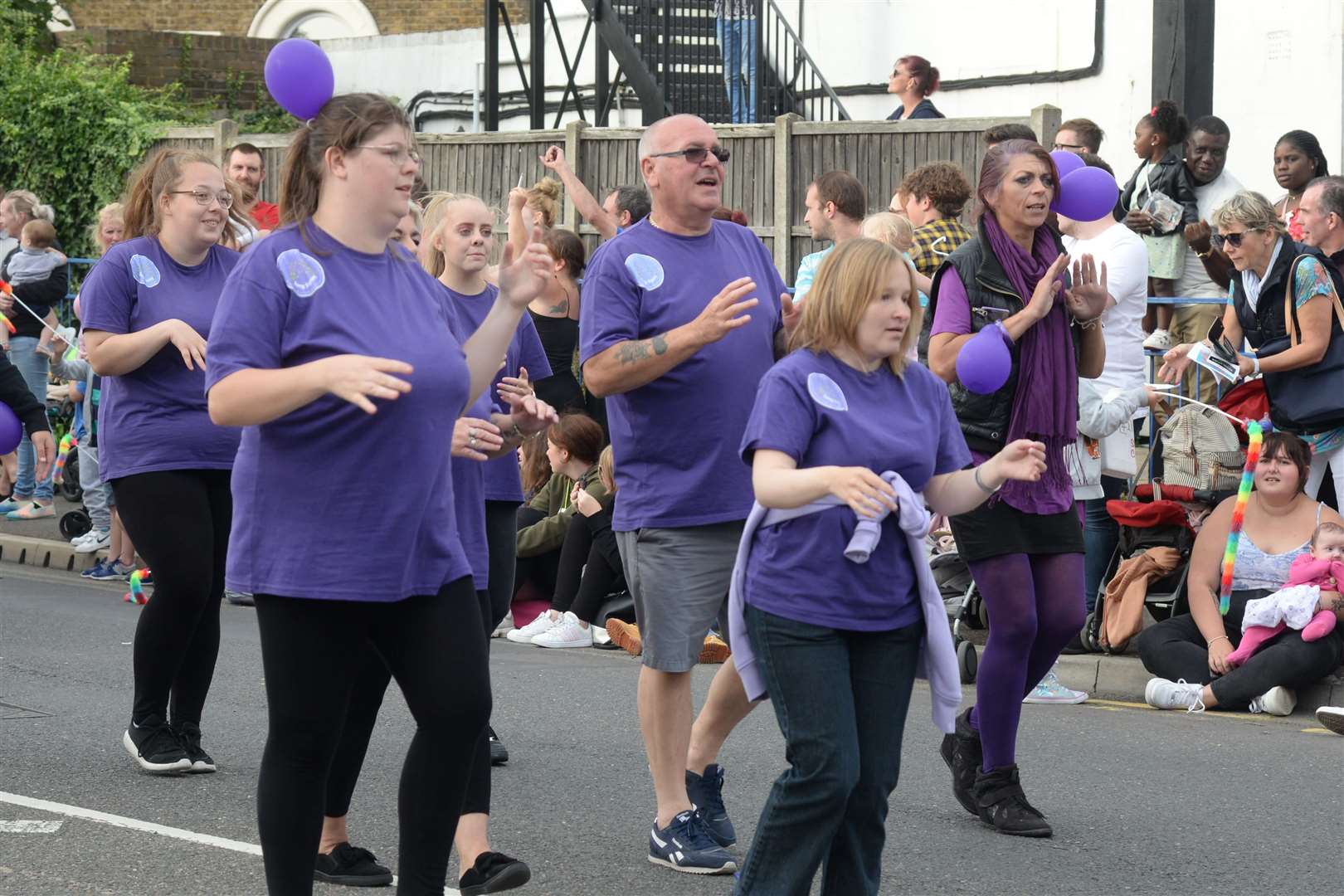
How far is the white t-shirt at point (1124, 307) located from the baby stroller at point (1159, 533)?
1.68m

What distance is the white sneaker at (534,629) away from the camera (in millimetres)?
10031

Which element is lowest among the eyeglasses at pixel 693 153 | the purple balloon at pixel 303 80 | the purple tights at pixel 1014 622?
the purple tights at pixel 1014 622

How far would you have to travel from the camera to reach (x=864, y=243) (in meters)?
4.39

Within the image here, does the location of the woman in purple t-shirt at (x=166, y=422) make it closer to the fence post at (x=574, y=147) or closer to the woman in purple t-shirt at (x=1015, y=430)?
the woman in purple t-shirt at (x=1015, y=430)

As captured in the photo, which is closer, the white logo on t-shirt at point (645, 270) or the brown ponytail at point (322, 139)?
the brown ponytail at point (322, 139)

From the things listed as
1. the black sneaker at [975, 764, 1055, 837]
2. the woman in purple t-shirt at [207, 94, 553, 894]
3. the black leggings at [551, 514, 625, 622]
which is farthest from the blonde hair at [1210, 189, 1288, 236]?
the woman in purple t-shirt at [207, 94, 553, 894]

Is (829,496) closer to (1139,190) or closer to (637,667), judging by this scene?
(637,667)

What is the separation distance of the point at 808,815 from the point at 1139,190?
827 centimetres

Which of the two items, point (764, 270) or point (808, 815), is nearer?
point (808, 815)

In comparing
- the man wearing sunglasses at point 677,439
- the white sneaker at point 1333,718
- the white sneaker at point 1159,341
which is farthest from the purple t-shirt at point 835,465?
the white sneaker at point 1159,341

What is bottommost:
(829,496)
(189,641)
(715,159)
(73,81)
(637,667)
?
(637,667)

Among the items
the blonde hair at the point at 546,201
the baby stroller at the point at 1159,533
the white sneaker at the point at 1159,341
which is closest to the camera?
the baby stroller at the point at 1159,533

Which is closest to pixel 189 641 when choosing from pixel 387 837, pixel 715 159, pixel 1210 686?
pixel 387 837

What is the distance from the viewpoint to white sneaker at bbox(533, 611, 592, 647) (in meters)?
9.88
